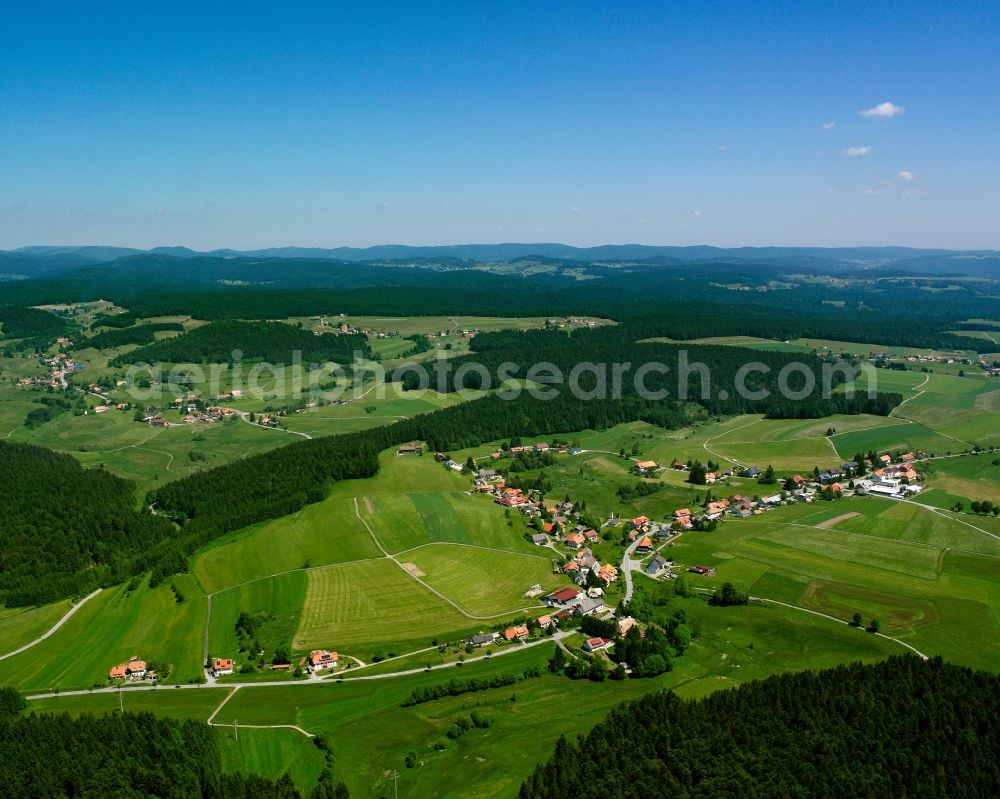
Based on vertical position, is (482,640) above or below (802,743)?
below

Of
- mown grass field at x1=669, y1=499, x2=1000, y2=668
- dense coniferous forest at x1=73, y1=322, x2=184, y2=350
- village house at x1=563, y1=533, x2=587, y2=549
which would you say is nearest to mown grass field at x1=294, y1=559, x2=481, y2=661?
village house at x1=563, y1=533, x2=587, y2=549

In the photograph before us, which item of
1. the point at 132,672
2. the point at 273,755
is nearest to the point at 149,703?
the point at 132,672

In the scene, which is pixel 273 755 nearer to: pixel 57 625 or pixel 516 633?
pixel 516 633

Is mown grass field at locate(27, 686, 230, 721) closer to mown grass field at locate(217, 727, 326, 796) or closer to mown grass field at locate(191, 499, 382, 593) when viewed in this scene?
mown grass field at locate(217, 727, 326, 796)

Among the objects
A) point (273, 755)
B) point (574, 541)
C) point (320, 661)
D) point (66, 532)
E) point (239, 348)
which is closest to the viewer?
point (273, 755)

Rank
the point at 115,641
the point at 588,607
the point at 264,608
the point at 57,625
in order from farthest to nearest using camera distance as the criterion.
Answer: the point at 264,608
the point at 57,625
the point at 588,607
the point at 115,641

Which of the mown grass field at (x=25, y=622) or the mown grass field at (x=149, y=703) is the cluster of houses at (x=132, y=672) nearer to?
the mown grass field at (x=149, y=703)

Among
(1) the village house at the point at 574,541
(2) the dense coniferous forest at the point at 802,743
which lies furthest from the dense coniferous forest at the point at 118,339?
(2) the dense coniferous forest at the point at 802,743
